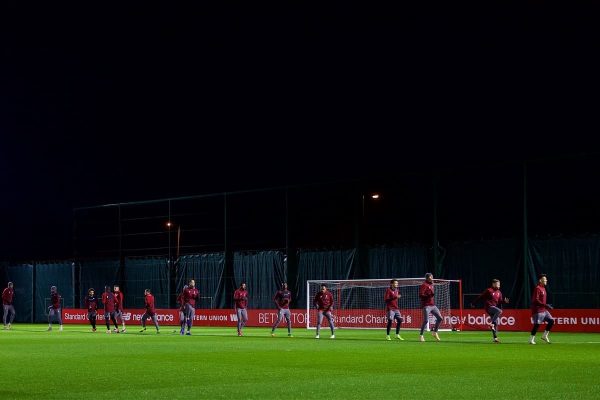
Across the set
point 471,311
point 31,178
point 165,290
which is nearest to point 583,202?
point 471,311

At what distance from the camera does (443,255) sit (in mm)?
46938

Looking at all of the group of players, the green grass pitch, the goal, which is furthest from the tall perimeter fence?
the green grass pitch

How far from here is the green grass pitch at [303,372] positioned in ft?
43.8

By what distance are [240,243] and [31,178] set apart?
24.2 m

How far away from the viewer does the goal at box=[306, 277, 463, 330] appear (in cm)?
4184

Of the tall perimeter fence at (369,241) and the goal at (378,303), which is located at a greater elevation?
the tall perimeter fence at (369,241)

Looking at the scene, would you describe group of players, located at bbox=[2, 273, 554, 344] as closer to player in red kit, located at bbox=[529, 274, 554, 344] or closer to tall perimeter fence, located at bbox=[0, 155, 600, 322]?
player in red kit, located at bbox=[529, 274, 554, 344]

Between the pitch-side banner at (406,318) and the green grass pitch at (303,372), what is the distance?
1331 cm

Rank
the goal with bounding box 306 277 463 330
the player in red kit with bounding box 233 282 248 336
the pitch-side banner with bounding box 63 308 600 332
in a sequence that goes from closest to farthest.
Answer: the player in red kit with bounding box 233 282 248 336 → the pitch-side banner with bounding box 63 308 600 332 → the goal with bounding box 306 277 463 330

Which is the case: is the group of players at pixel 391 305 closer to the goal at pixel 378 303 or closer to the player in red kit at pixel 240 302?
the player in red kit at pixel 240 302

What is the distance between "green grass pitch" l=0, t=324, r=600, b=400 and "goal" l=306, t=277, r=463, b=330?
15932mm

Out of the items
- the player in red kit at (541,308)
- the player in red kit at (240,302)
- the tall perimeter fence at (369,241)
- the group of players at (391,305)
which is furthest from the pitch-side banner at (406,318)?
the player in red kit at (541,308)

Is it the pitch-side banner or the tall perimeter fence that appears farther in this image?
the tall perimeter fence

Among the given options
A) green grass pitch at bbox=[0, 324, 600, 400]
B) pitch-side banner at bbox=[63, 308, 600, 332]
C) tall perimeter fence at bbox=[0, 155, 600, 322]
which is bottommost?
pitch-side banner at bbox=[63, 308, 600, 332]
